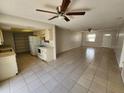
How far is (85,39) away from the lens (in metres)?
9.63

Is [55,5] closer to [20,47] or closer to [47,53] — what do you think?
[47,53]

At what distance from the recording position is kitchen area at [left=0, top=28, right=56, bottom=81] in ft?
8.10

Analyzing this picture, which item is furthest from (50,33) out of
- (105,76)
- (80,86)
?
(105,76)

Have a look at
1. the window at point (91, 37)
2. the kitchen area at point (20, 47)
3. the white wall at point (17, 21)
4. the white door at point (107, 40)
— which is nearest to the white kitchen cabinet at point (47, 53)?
the kitchen area at point (20, 47)

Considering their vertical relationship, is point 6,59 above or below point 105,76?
above

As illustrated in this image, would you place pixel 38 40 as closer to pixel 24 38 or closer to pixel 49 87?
pixel 24 38

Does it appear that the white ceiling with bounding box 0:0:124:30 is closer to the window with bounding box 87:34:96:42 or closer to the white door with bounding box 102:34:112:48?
the white door with bounding box 102:34:112:48

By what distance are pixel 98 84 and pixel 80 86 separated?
1.99 ft

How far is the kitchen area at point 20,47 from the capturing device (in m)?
2.47

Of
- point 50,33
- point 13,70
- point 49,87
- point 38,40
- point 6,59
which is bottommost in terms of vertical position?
point 49,87

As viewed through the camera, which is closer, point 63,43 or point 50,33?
point 50,33

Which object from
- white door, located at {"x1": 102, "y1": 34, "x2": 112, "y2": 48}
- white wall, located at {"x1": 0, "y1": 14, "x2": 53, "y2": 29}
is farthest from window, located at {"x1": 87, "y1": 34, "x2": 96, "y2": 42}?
white wall, located at {"x1": 0, "y1": 14, "x2": 53, "y2": 29}

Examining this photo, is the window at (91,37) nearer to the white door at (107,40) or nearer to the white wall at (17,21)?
the white door at (107,40)

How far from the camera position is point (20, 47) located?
6.12m
